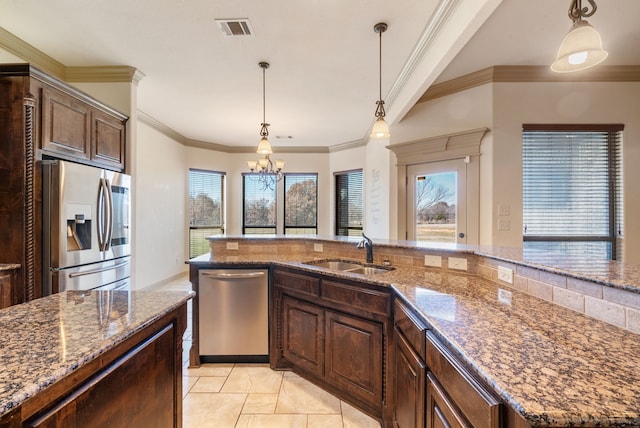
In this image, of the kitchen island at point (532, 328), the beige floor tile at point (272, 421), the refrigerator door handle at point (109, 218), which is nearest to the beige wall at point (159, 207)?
the refrigerator door handle at point (109, 218)

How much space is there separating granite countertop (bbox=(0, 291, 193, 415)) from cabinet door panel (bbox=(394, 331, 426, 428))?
1113 mm

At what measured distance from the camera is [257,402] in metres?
2.14

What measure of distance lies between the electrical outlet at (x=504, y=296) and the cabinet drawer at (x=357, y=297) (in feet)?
1.89

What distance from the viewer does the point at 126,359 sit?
101 centimetres

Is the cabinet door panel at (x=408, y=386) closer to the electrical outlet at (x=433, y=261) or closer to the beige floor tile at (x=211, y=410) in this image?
the electrical outlet at (x=433, y=261)

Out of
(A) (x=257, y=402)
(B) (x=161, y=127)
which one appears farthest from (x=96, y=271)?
(B) (x=161, y=127)

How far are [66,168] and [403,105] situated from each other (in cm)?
334

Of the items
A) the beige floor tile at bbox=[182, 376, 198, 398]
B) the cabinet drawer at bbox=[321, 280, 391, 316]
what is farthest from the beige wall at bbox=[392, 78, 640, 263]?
the beige floor tile at bbox=[182, 376, 198, 398]

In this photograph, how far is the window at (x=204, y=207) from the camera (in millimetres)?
6211

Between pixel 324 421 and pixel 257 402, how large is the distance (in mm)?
517

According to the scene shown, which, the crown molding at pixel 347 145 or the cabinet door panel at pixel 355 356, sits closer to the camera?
the cabinet door panel at pixel 355 356

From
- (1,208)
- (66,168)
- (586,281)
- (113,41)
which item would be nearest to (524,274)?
(586,281)

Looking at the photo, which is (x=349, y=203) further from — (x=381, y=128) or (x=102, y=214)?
(x=102, y=214)

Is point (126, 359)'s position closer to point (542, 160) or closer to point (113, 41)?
point (113, 41)
